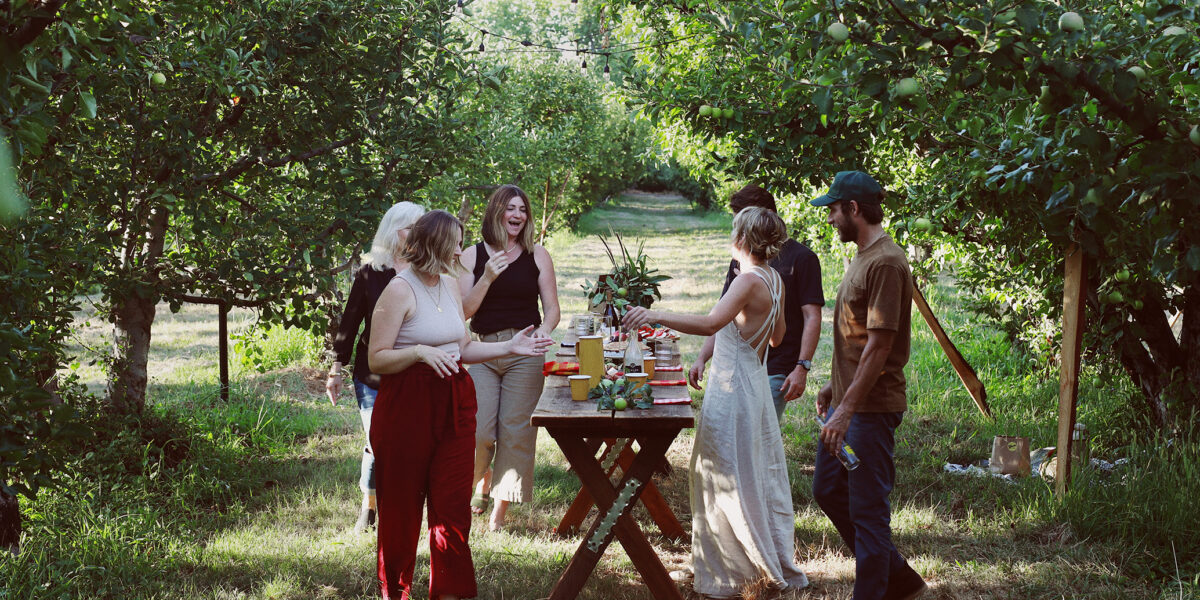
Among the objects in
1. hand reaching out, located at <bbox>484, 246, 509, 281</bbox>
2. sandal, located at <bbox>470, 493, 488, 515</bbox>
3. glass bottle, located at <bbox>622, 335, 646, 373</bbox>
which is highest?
hand reaching out, located at <bbox>484, 246, 509, 281</bbox>

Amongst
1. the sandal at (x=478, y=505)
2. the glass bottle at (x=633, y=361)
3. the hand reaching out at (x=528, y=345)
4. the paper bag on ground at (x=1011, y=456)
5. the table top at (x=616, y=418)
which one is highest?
the hand reaching out at (x=528, y=345)

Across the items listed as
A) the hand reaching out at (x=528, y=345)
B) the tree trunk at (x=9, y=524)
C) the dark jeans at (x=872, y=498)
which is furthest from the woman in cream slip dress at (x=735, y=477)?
the tree trunk at (x=9, y=524)

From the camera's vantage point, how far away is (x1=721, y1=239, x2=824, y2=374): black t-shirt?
193 inches

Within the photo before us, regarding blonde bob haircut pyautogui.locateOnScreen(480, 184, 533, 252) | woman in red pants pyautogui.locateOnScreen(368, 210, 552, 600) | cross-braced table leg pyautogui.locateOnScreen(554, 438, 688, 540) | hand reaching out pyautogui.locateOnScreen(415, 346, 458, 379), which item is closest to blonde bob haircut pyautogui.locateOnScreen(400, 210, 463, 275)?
woman in red pants pyautogui.locateOnScreen(368, 210, 552, 600)

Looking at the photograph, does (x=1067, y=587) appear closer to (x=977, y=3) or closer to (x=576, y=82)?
(x=977, y=3)

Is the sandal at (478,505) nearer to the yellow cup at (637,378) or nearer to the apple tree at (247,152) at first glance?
the apple tree at (247,152)

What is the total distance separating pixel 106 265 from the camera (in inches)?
198

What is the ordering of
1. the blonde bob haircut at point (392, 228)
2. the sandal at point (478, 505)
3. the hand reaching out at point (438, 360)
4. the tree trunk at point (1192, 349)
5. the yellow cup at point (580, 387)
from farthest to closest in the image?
the sandal at point (478, 505)
the tree trunk at point (1192, 349)
the blonde bob haircut at point (392, 228)
the yellow cup at point (580, 387)
the hand reaching out at point (438, 360)

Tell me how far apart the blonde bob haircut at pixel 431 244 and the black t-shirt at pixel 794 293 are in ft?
5.66

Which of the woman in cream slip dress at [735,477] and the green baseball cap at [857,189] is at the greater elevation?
the green baseball cap at [857,189]

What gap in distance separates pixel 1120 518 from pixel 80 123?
5641 millimetres

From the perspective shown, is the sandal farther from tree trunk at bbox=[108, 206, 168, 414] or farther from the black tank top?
tree trunk at bbox=[108, 206, 168, 414]

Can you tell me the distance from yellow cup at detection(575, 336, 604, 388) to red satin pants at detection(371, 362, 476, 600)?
0.58m

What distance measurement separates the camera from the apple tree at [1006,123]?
2.72 meters
